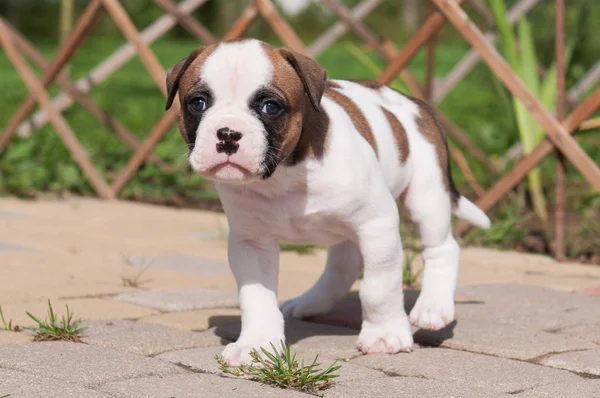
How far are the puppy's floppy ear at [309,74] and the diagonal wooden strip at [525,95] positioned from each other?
2171 millimetres

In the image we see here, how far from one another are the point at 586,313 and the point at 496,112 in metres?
6.37

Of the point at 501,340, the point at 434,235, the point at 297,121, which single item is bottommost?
the point at 501,340

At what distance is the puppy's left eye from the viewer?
9.89 ft

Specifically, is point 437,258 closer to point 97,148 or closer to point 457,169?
point 457,169

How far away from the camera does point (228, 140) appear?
2900 mm

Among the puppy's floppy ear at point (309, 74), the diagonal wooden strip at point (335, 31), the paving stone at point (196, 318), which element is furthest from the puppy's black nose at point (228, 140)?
the diagonal wooden strip at point (335, 31)

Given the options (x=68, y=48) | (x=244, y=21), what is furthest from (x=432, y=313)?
(x=68, y=48)

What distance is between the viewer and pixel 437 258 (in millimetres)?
3689

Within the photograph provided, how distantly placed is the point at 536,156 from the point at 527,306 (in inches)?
54.0

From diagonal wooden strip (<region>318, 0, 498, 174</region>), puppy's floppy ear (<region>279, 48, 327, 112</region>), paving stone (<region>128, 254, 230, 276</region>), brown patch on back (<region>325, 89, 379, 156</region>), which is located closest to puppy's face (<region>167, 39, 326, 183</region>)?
puppy's floppy ear (<region>279, 48, 327, 112</region>)

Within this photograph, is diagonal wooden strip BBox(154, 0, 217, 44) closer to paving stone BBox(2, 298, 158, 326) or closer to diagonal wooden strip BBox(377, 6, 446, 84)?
diagonal wooden strip BBox(377, 6, 446, 84)

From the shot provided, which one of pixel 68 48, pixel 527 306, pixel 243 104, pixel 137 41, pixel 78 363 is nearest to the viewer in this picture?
pixel 78 363

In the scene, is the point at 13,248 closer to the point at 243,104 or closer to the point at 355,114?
the point at 355,114

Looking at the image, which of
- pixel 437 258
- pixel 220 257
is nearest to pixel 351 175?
pixel 437 258
